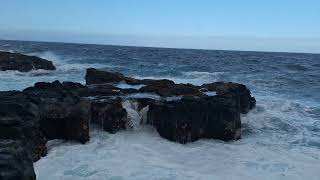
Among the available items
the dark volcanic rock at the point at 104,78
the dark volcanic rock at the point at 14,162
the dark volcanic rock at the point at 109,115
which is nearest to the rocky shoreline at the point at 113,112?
the dark volcanic rock at the point at 109,115

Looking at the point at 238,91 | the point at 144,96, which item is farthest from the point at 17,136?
the point at 238,91

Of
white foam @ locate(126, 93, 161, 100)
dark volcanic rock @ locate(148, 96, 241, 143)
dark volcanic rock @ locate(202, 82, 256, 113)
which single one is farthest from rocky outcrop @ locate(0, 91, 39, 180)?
dark volcanic rock @ locate(202, 82, 256, 113)

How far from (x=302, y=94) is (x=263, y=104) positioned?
5.02m

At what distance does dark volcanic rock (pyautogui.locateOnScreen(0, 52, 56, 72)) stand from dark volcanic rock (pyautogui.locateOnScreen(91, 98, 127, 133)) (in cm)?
1620

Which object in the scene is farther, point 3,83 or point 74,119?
point 3,83

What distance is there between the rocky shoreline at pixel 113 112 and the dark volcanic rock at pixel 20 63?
1443 centimetres

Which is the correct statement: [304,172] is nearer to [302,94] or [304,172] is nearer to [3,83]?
[302,94]

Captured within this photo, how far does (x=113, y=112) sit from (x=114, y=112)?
0.08 ft

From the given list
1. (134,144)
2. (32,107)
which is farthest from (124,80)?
(32,107)

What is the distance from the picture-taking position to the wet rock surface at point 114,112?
8219 millimetres

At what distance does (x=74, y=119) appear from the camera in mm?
9703

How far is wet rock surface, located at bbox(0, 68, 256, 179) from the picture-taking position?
822 cm

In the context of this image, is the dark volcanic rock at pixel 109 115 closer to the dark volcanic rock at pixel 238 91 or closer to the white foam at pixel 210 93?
the white foam at pixel 210 93

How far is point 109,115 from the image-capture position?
10.5 metres
